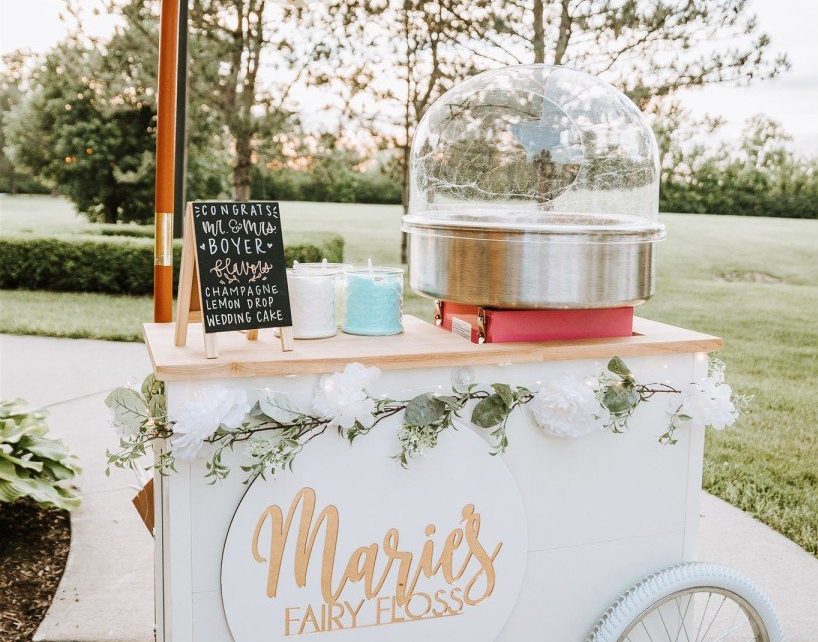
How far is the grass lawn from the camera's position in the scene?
13.7 ft

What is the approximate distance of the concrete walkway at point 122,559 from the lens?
257 centimetres

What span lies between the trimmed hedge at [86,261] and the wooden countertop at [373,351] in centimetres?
747

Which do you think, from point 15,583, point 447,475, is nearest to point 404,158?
point 15,583

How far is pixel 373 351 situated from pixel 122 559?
5.90 ft

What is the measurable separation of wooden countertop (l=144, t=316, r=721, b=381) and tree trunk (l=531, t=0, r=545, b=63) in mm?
6876

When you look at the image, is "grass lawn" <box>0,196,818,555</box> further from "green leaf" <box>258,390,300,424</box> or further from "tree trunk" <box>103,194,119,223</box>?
"green leaf" <box>258,390,300,424</box>

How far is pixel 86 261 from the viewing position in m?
9.70

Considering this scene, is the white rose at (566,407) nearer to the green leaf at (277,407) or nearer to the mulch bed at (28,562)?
the green leaf at (277,407)

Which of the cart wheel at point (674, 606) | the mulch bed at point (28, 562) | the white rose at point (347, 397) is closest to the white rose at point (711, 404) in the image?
the cart wheel at point (674, 606)

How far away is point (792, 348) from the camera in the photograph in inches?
282

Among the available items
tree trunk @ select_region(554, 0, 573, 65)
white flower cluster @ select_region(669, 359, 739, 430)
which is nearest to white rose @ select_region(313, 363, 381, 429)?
white flower cluster @ select_region(669, 359, 739, 430)

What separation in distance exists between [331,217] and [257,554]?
9.85 metres

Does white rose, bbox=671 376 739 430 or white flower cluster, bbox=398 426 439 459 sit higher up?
white rose, bbox=671 376 739 430

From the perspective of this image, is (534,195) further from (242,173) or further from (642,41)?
(242,173)
